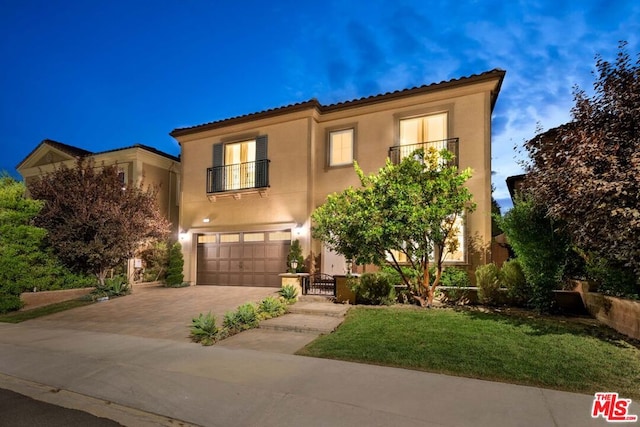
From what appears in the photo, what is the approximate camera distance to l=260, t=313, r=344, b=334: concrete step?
26.4 feet

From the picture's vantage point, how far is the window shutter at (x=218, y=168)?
1638cm

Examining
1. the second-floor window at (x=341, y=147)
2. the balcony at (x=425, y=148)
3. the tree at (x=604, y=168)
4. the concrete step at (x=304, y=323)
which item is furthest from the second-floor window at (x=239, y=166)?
the tree at (x=604, y=168)

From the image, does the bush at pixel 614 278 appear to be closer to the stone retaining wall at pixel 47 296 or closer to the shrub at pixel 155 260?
the shrub at pixel 155 260

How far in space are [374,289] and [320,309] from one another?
169cm

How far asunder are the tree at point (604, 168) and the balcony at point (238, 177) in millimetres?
10886

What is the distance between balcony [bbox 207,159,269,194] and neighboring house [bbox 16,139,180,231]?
9.80 feet

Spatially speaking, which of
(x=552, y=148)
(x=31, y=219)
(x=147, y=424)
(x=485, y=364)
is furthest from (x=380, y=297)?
(x=31, y=219)

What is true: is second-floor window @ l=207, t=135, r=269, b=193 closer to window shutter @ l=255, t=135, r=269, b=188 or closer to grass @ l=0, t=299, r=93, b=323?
window shutter @ l=255, t=135, r=269, b=188

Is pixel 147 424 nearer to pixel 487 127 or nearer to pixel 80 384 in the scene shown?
pixel 80 384

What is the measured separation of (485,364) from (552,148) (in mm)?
4336

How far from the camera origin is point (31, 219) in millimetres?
13422

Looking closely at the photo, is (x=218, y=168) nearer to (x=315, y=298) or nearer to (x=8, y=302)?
(x=315, y=298)

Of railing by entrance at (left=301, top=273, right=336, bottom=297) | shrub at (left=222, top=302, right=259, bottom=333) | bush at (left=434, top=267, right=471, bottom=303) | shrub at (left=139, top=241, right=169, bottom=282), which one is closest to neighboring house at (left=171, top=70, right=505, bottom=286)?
bush at (left=434, top=267, right=471, bottom=303)

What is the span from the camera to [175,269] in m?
16.2
